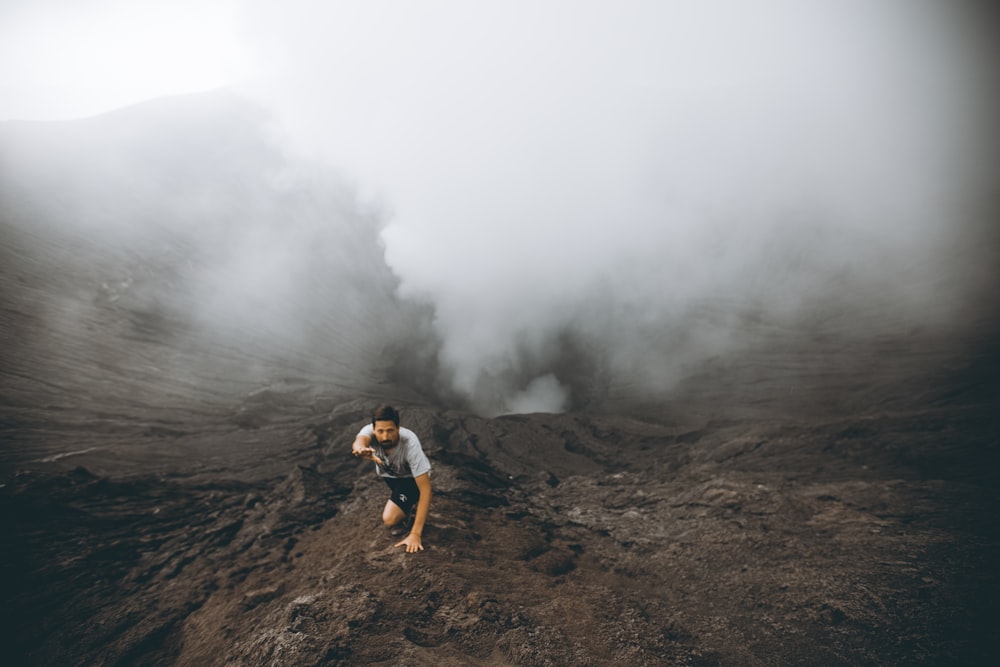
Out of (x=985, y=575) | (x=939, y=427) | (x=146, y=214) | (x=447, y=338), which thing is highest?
(x=146, y=214)

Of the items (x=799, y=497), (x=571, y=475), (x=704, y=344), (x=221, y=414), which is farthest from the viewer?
(x=704, y=344)

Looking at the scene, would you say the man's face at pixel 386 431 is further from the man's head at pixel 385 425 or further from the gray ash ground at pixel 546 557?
the gray ash ground at pixel 546 557

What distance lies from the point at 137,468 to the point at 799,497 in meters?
8.95

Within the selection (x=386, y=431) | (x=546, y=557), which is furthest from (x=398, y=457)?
(x=546, y=557)

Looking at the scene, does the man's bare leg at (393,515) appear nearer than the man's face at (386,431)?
No

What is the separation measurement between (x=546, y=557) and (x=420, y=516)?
1492 mm

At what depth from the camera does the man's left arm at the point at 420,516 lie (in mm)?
3357

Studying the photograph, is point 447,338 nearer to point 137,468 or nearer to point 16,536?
point 137,468

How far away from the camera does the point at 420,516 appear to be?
3.54m

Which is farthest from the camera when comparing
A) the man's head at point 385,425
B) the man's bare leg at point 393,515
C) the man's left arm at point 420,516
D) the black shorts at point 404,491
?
the man's bare leg at point 393,515

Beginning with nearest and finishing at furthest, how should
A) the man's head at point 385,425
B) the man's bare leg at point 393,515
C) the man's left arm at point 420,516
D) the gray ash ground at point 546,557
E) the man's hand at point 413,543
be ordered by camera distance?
the gray ash ground at point 546,557 → the man's head at point 385,425 → the man's left arm at point 420,516 → the man's hand at point 413,543 → the man's bare leg at point 393,515

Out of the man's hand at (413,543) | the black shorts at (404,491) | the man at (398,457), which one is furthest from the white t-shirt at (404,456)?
the man's hand at (413,543)

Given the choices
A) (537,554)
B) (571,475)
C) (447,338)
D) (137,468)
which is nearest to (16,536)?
(137,468)

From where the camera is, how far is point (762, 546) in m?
4.41
